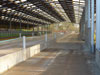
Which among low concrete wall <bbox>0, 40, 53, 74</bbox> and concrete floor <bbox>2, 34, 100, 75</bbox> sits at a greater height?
low concrete wall <bbox>0, 40, 53, 74</bbox>

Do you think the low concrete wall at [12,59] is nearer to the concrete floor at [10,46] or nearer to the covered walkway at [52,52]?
the covered walkway at [52,52]

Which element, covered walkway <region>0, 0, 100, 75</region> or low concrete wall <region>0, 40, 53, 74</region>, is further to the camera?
covered walkway <region>0, 0, 100, 75</region>

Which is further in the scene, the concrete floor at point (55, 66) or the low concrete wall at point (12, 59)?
the concrete floor at point (55, 66)

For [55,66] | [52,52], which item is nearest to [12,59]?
[55,66]

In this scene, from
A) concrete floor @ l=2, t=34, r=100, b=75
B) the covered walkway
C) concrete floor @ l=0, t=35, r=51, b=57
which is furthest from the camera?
concrete floor @ l=0, t=35, r=51, b=57

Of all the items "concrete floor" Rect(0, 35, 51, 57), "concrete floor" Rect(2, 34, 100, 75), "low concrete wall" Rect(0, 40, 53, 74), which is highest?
"concrete floor" Rect(0, 35, 51, 57)

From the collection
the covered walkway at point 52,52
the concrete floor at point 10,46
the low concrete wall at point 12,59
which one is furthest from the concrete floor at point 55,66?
the concrete floor at point 10,46

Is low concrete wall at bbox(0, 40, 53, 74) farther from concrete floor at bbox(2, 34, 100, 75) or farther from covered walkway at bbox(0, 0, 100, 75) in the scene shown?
concrete floor at bbox(2, 34, 100, 75)

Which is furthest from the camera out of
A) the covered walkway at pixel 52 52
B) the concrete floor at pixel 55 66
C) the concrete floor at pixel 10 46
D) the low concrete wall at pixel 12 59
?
the concrete floor at pixel 10 46

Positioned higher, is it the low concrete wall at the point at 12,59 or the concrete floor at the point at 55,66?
the low concrete wall at the point at 12,59

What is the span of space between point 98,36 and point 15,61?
549 centimetres

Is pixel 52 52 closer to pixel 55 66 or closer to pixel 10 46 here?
pixel 10 46

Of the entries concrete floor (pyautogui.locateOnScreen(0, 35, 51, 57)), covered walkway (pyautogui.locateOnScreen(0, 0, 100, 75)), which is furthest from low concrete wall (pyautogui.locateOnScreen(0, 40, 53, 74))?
concrete floor (pyautogui.locateOnScreen(0, 35, 51, 57))

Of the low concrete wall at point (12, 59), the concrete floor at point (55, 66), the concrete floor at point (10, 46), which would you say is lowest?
the concrete floor at point (55, 66)
